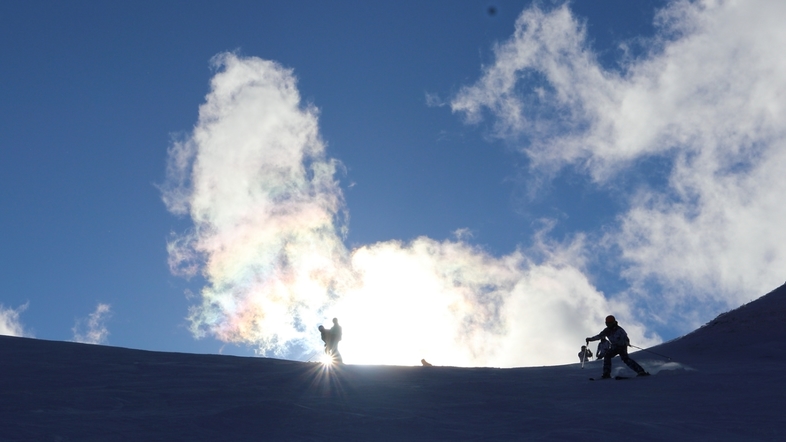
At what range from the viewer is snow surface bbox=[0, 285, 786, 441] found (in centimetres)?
889

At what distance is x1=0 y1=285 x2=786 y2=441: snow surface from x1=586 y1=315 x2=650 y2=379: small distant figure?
2.19ft

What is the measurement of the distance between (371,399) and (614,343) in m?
6.19

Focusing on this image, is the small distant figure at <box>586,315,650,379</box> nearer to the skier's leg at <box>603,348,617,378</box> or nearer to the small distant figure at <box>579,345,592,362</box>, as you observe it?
the skier's leg at <box>603,348,617,378</box>

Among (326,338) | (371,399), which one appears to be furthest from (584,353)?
(371,399)

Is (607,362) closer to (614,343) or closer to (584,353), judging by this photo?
(614,343)

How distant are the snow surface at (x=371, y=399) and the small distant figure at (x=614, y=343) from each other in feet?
2.19

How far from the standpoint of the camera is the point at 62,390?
11.7 m

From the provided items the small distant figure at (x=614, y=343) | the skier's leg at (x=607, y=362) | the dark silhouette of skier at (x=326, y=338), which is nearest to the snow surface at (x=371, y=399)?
the skier's leg at (x=607, y=362)

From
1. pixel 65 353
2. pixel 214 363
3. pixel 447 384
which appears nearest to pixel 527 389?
pixel 447 384

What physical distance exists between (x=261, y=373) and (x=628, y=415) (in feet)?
Result: 26.2

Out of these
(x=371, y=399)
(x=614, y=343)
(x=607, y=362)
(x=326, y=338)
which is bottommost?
(x=371, y=399)

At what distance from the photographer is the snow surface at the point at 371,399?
29.2 ft

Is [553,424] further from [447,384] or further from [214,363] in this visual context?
[214,363]

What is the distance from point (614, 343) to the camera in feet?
49.3
